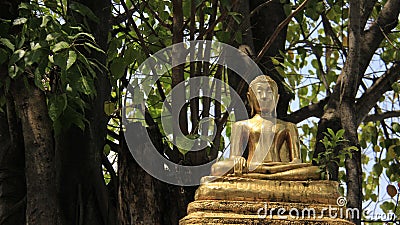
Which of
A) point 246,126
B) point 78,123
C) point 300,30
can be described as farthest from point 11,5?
point 300,30

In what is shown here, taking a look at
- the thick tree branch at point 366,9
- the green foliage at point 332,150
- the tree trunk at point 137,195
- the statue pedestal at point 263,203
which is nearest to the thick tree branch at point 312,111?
the thick tree branch at point 366,9

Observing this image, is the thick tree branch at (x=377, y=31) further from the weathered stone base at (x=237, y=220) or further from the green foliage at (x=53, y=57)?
the green foliage at (x=53, y=57)

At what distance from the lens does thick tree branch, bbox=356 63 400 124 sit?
5672mm

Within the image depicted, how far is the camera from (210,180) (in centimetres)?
402

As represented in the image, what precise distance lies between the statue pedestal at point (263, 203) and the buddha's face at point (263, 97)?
525mm

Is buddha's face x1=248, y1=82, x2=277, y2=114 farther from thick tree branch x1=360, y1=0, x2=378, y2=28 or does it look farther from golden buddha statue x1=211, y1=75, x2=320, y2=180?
thick tree branch x1=360, y1=0, x2=378, y2=28

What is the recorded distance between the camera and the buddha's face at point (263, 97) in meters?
4.38

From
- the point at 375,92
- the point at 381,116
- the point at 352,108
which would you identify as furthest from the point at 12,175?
the point at 381,116

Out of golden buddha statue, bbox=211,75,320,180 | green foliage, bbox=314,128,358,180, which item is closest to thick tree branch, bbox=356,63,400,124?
green foliage, bbox=314,128,358,180

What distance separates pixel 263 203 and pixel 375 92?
6.99 ft

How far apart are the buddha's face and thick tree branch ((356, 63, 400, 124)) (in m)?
1.42

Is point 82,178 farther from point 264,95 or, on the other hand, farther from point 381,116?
Result: point 381,116

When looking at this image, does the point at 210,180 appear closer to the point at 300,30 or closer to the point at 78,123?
the point at 78,123

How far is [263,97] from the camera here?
14.4ft
